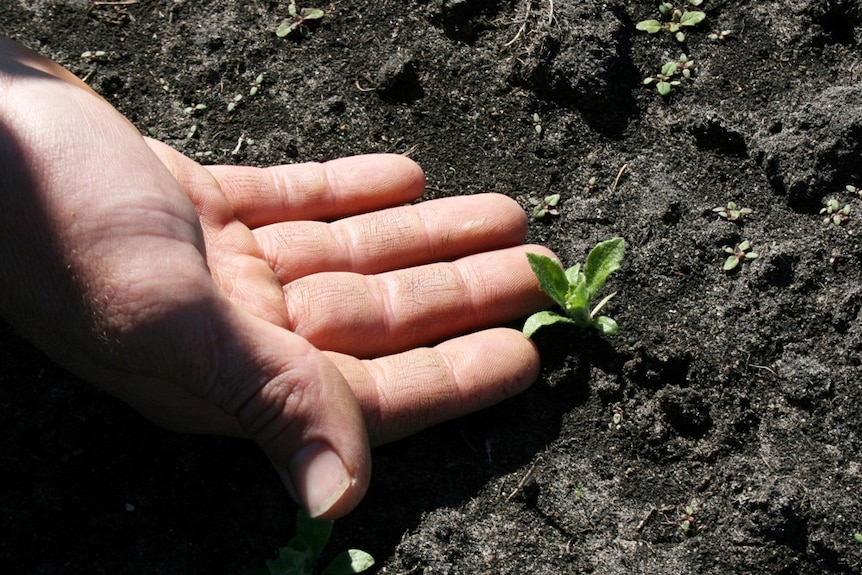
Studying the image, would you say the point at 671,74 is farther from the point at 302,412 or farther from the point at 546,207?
the point at 302,412

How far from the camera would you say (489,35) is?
3.51 metres

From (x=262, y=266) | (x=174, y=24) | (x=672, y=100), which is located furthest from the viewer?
(x=174, y=24)

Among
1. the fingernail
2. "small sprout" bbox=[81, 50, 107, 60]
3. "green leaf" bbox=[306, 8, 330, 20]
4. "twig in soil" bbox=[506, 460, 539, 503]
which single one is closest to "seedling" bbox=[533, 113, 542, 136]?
"green leaf" bbox=[306, 8, 330, 20]

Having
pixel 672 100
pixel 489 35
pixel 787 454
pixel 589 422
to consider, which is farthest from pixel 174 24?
pixel 787 454

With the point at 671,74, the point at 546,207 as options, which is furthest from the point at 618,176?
the point at 671,74

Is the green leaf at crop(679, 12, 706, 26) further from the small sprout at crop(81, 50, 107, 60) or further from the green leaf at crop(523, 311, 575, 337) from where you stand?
the small sprout at crop(81, 50, 107, 60)

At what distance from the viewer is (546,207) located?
3154 millimetres

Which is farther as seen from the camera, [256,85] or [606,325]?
[256,85]

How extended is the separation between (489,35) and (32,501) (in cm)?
242

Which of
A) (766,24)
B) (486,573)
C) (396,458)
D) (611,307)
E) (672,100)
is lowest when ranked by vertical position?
(486,573)

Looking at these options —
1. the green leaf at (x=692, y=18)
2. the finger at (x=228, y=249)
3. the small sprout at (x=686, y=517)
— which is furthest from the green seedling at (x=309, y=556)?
the green leaf at (x=692, y=18)

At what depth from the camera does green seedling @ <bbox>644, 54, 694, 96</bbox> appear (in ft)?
10.9

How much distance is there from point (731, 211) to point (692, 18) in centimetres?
90

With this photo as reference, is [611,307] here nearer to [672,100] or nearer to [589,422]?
[589,422]
